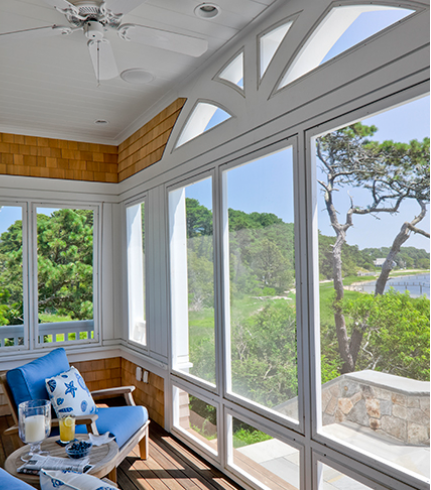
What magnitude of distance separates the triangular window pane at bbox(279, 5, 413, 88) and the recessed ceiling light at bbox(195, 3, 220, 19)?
2.02ft

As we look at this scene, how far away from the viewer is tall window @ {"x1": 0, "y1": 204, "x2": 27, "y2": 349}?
15.2 feet

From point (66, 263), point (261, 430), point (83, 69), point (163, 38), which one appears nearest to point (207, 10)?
point (163, 38)

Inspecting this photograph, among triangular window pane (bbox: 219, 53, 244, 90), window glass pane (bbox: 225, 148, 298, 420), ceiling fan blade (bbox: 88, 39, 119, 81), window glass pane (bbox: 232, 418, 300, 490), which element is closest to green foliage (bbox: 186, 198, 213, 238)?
window glass pane (bbox: 225, 148, 298, 420)

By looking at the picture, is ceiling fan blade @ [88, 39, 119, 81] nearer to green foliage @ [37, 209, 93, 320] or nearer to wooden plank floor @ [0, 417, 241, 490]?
green foliage @ [37, 209, 93, 320]

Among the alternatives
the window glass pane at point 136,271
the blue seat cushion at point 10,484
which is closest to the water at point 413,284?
the blue seat cushion at point 10,484

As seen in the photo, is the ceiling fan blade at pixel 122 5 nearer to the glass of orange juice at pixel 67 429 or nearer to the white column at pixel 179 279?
the white column at pixel 179 279

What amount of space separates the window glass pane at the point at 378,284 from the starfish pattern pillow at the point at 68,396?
175 centimetres

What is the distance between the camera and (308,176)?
2.34m

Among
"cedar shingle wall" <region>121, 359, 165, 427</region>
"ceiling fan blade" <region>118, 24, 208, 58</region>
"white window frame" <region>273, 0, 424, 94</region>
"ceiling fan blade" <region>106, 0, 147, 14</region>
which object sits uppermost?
"ceiling fan blade" <region>106, 0, 147, 14</region>

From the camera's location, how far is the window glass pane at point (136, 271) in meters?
4.65

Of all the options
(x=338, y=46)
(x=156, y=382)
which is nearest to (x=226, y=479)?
(x=156, y=382)

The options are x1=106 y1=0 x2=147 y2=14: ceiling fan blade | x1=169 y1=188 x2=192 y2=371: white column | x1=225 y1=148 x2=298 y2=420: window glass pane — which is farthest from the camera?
x1=169 y1=188 x2=192 y2=371: white column

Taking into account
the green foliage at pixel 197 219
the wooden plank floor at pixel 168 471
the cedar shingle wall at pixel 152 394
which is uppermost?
the green foliage at pixel 197 219

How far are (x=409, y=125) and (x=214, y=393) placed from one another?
2.31 metres
